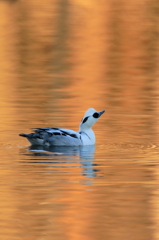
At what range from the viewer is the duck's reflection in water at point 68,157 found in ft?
38.7

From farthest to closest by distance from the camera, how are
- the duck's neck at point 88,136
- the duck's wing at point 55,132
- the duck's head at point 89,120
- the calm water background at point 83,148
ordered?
1. the duck's head at point 89,120
2. the duck's neck at point 88,136
3. the duck's wing at point 55,132
4. the calm water background at point 83,148

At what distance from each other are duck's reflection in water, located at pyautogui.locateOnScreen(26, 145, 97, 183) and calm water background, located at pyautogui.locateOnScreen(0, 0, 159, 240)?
0.02 m

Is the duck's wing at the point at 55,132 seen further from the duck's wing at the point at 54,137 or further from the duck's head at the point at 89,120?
the duck's head at the point at 89,120

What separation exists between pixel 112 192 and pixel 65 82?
12675 mm

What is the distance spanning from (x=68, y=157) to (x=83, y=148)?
1084 millimetres

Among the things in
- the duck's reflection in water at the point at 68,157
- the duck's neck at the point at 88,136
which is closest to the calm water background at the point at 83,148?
the duck's reflection in water at the point at 68,157

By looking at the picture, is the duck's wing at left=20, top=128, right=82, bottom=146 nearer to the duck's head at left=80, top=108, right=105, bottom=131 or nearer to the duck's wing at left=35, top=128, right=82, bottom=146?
the duck's wing at left=35, top=128, right=82, bottom=146

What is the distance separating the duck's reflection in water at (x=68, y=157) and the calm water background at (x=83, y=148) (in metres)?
0.02

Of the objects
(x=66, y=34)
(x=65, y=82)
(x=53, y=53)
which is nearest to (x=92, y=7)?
(x=66, y=34)

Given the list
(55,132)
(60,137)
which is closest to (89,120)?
(60,137)

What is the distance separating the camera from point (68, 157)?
501 inches

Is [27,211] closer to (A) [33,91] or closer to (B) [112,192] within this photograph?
(B) [112,192]

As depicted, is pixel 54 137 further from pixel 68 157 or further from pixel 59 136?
pixel 68 157

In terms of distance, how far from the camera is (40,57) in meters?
30.3
